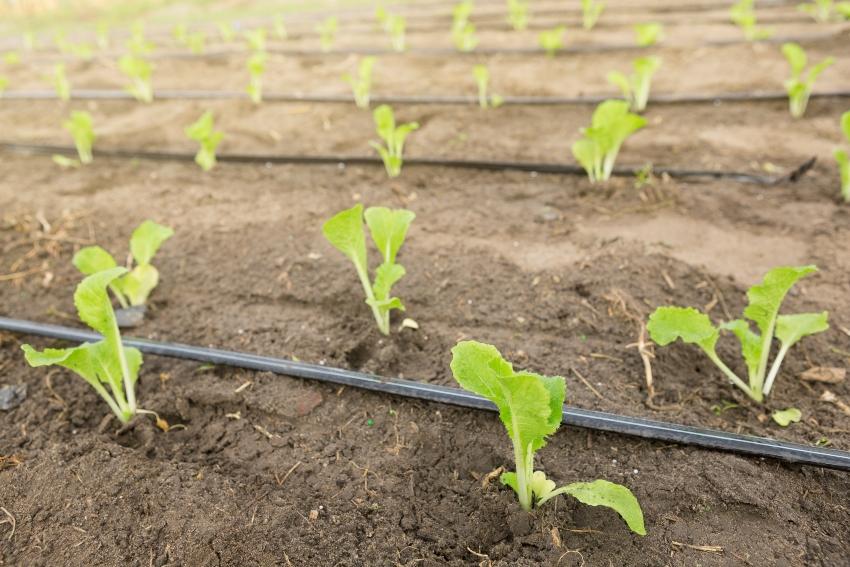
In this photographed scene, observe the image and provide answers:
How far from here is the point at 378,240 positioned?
226 cm

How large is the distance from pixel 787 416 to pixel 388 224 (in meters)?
1.47

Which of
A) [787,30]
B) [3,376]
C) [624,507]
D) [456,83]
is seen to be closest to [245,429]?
[3,376]


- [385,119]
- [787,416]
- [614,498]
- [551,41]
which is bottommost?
[787,416]

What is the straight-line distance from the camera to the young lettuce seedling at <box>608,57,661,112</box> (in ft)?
13.3

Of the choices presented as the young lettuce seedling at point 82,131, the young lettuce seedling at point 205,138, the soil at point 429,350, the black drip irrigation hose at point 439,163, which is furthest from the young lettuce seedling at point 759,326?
the young lettuce seedling at point 82,131

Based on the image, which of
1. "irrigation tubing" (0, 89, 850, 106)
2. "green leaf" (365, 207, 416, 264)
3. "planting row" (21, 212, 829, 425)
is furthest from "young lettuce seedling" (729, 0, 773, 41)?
"green leaf" (365, 207, 416, 264)

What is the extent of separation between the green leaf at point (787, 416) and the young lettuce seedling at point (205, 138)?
3.33m

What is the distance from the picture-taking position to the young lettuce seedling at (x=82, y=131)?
398 centimetres

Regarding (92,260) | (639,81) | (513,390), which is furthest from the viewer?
(639,81)

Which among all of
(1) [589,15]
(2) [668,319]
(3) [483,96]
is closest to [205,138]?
(3) [483,96]

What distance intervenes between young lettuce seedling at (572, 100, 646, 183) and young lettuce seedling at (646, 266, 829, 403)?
1.42 m

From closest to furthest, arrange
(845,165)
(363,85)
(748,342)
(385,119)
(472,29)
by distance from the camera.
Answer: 1. (748,342)
2. (845,165)
3. (385,119)
4. (363,85)
5. (472,29)

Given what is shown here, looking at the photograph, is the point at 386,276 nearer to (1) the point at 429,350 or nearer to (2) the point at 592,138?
(1) the point at 429,350

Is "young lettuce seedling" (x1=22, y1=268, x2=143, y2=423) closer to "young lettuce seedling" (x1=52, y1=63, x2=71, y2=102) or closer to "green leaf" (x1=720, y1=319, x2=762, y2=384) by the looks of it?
"green leaf" (x1=720, y1=319, x2=762, y2=384)
